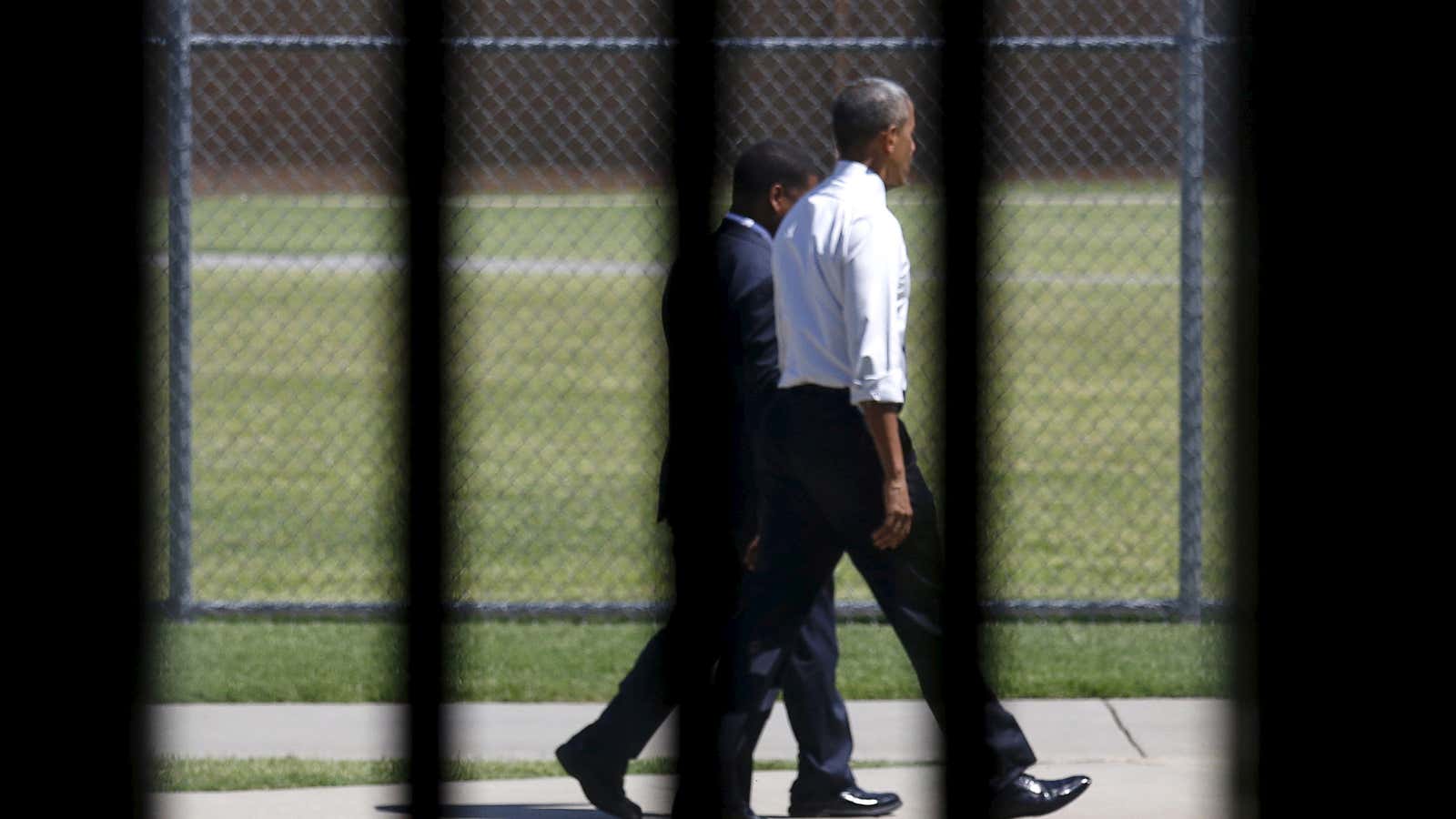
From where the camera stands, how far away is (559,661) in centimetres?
598

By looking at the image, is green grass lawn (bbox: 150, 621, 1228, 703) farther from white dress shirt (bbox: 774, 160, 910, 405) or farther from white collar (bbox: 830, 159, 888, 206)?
white collar (bbox: 830, 159, 888, 206)

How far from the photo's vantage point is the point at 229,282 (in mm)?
19281

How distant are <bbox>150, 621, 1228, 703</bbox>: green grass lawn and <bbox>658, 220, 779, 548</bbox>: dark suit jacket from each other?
37.2 inches

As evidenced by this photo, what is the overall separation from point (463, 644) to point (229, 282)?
1398cm

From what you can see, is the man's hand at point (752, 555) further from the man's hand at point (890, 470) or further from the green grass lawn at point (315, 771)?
the green grass lawn at point (315, 771)

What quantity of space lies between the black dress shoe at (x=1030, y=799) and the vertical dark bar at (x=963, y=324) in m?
2.24

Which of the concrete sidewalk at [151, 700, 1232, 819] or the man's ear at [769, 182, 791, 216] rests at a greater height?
the man's ear at [769, 182, 791, 216]

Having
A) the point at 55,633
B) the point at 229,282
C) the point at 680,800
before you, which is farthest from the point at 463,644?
the point at 229,282

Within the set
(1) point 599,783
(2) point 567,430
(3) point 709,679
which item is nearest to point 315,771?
(1) point 599,783

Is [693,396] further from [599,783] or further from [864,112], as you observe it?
[599,783]

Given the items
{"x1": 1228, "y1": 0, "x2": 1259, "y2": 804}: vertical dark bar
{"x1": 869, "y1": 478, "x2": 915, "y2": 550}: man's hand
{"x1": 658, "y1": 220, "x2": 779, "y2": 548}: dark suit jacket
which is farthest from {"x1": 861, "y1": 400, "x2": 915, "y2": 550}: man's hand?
{"x1": 1228, "y1": 0, "x2": 1259, "y2": 804}: vertical dark bar

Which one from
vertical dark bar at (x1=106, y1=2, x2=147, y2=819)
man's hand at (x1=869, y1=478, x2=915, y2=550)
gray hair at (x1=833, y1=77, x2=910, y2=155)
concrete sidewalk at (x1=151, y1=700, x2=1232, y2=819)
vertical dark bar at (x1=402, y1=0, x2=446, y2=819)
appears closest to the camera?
vertical dark bar at (x1=106, y1=2, x2=147, y2=819)

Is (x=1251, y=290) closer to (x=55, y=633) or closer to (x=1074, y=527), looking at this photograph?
(x=55, y=633)

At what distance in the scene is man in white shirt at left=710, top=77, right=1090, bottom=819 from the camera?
13.1ft
